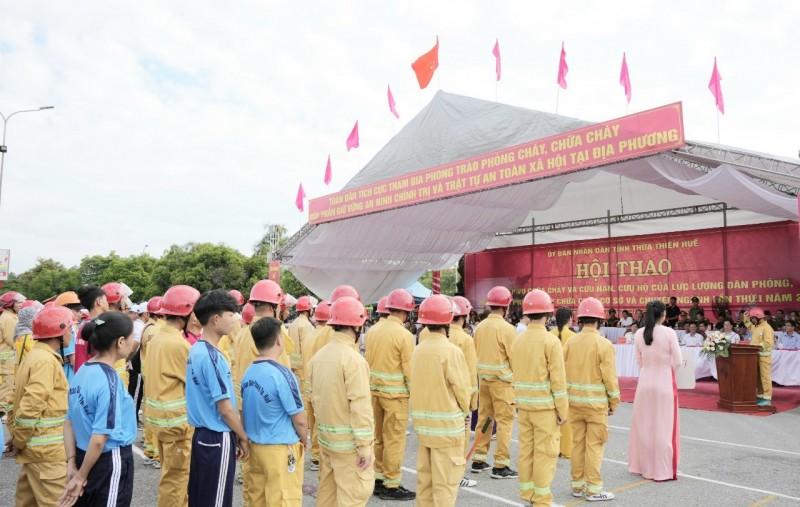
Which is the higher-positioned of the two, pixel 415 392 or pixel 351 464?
pixel 415 392

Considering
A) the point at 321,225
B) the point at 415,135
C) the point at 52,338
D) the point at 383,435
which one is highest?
the point at 415,135

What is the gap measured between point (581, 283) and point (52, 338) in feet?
55.8

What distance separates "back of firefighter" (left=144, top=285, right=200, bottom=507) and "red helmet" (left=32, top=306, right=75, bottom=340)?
1.96 feet

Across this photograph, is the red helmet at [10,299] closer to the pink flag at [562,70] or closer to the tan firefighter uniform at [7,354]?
the tan firefighter uniform at [7,354]

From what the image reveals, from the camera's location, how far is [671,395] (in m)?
5.70

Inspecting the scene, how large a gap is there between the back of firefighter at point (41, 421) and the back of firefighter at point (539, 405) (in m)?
3.48

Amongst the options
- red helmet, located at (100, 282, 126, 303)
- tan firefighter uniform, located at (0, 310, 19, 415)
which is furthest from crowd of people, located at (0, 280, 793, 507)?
tan firefighter uniform, located at (0, 310, 19, 415)

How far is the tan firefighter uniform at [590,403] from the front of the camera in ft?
16.7

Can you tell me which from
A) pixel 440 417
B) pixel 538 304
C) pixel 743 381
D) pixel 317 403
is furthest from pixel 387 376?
pixel 743 381

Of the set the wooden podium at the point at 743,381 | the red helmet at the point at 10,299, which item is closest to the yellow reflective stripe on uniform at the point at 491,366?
the wooden podium at the point at 743,381

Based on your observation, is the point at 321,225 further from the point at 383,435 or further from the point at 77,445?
the point at 77,445

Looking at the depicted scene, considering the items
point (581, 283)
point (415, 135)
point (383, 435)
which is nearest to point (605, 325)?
point (581, 283)

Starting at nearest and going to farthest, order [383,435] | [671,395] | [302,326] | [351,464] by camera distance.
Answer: [351,464] < [383,435] < [671,395] < [302,326]

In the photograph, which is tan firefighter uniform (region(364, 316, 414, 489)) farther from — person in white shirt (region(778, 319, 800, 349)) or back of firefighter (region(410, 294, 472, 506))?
person in white shirt (region(778, 319, 800, 349))
